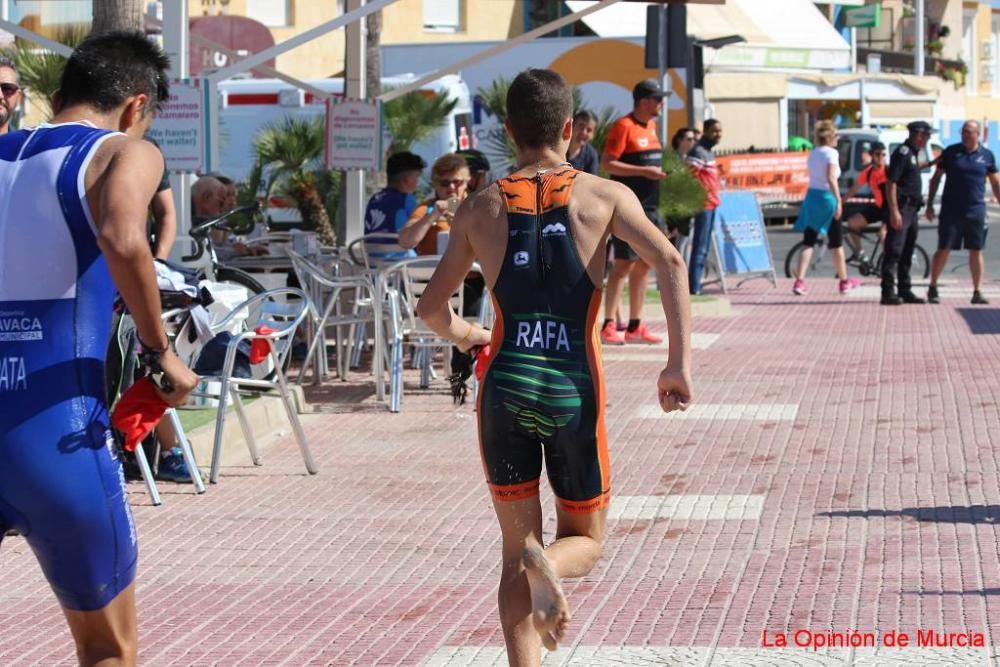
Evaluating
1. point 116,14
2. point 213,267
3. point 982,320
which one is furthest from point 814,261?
point 116,14

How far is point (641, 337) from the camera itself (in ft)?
45.9

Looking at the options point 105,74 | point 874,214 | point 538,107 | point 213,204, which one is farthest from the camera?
point 874,214

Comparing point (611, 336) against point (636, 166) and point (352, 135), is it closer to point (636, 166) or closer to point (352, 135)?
point (636, 166)

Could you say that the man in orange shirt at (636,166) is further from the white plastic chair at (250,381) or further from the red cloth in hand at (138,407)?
the red cloth in hand at (138,407)

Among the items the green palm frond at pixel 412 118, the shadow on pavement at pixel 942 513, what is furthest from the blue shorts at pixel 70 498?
the green palm frond at pixel 412 118

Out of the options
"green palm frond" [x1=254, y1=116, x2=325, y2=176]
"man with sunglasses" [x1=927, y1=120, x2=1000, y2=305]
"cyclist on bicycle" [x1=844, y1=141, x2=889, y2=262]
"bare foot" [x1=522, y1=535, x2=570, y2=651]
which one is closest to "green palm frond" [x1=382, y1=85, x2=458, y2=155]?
"green palm frond" [x1=254, y1=116, x2=325, y2=176]

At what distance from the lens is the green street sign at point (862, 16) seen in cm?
5034

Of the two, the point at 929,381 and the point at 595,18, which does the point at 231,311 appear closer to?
the point at 929,381

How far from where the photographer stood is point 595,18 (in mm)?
32438

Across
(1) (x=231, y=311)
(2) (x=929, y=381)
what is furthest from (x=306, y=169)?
(1) (x=231, y=311)

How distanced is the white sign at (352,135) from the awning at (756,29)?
45.5ft

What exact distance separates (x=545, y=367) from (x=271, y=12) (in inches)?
1463

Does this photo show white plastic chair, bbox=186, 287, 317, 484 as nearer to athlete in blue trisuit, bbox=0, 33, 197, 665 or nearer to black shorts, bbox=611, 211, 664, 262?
athlete in blue trisuit, bbox=0, 33, 197, 665

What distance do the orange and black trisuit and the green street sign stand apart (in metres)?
47.7
